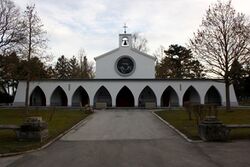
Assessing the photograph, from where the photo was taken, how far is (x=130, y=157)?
33.9 ft

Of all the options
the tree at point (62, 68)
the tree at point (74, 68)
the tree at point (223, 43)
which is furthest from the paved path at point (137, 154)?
the tree at point (62, 68)

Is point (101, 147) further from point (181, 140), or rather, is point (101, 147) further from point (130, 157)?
point (181, 140)

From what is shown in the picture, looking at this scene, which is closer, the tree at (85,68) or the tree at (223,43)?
the tree at (223,43)

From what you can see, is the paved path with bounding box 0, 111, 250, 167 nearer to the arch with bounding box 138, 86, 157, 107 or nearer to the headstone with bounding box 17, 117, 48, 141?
the headstone with bounding box 17, 117, 48, 141

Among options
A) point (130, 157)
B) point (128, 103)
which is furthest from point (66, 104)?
point (130, 157)

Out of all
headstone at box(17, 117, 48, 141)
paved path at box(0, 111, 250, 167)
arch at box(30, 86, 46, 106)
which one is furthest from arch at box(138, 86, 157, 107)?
headstone at box(17, 117, 48, 141)

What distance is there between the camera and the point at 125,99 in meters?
50.4

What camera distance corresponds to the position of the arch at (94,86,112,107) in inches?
1917

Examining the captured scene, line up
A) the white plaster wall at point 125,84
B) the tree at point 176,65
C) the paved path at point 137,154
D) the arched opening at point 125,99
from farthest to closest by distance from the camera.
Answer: the tree at point 176,65, the arched opening at point 125,99, the white plaster wall at point 125,84, the paved path at point 137,154

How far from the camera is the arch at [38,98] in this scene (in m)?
49.5

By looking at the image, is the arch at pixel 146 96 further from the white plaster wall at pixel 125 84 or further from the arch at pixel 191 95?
the arch at pixel 191 95

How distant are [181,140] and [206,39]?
22249 mm

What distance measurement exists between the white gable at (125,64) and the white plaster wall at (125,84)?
12.7ft

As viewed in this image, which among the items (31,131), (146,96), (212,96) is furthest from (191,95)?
(31,131)
